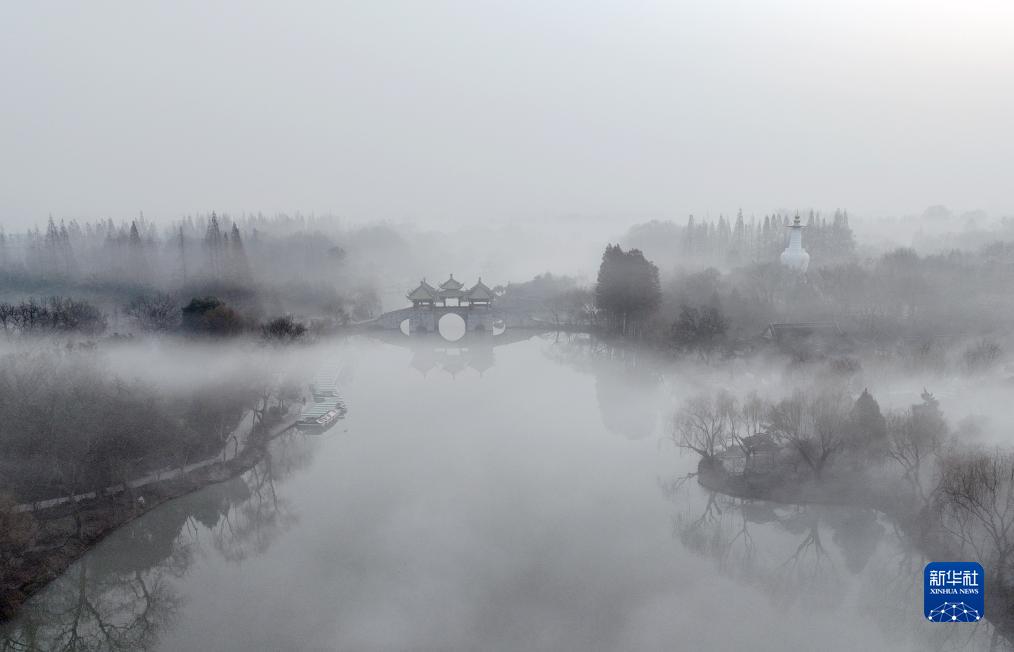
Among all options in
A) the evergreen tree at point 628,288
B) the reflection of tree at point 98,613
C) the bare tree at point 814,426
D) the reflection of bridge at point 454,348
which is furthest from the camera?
the evergreen tree at point 628,288

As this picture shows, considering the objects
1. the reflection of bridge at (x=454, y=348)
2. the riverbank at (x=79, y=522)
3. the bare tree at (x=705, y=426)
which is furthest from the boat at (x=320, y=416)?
the bare tree at (x=705, y=426)

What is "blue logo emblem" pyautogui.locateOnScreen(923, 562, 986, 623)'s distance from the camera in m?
7.98

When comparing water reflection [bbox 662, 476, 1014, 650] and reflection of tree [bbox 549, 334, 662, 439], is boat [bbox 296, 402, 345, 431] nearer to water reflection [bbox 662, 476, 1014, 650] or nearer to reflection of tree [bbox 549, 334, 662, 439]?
reflection of tree [bbox 549, 334, 662, 439]

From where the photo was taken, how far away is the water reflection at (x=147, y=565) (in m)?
8.45

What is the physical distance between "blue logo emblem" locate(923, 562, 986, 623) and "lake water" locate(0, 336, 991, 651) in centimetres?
19

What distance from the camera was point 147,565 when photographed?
10.1 meters

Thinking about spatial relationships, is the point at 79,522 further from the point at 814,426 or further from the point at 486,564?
the point at 814,426

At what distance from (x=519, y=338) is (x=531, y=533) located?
18371mm

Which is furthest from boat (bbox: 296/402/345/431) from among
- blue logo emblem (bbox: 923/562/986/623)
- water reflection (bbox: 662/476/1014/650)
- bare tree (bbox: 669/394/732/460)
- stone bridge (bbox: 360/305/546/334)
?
blue logo emblem (bbox: 923/562/986/623)

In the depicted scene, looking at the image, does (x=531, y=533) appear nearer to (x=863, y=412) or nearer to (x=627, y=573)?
(x=627, y=573)

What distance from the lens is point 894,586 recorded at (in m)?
8.94

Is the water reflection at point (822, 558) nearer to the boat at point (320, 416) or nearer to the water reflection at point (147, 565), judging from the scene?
the water reflection at point (147, 565)

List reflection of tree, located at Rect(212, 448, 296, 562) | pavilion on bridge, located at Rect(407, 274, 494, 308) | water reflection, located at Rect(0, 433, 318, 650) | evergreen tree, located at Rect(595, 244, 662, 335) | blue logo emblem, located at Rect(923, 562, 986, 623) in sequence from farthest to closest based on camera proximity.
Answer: pavilion on bridge, located at Rect(407, 274, 494, 308), evergreen tree, located at Rect(595, 244, 662, 335), reflection of tree, located at Rect(212, 448, 296, 562), water reflection, located at Rect(0, 433, 318, 650), blue logo emblem, located at Rect(923, 562, 986, 623)

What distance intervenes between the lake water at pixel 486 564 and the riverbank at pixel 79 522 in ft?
0.67
